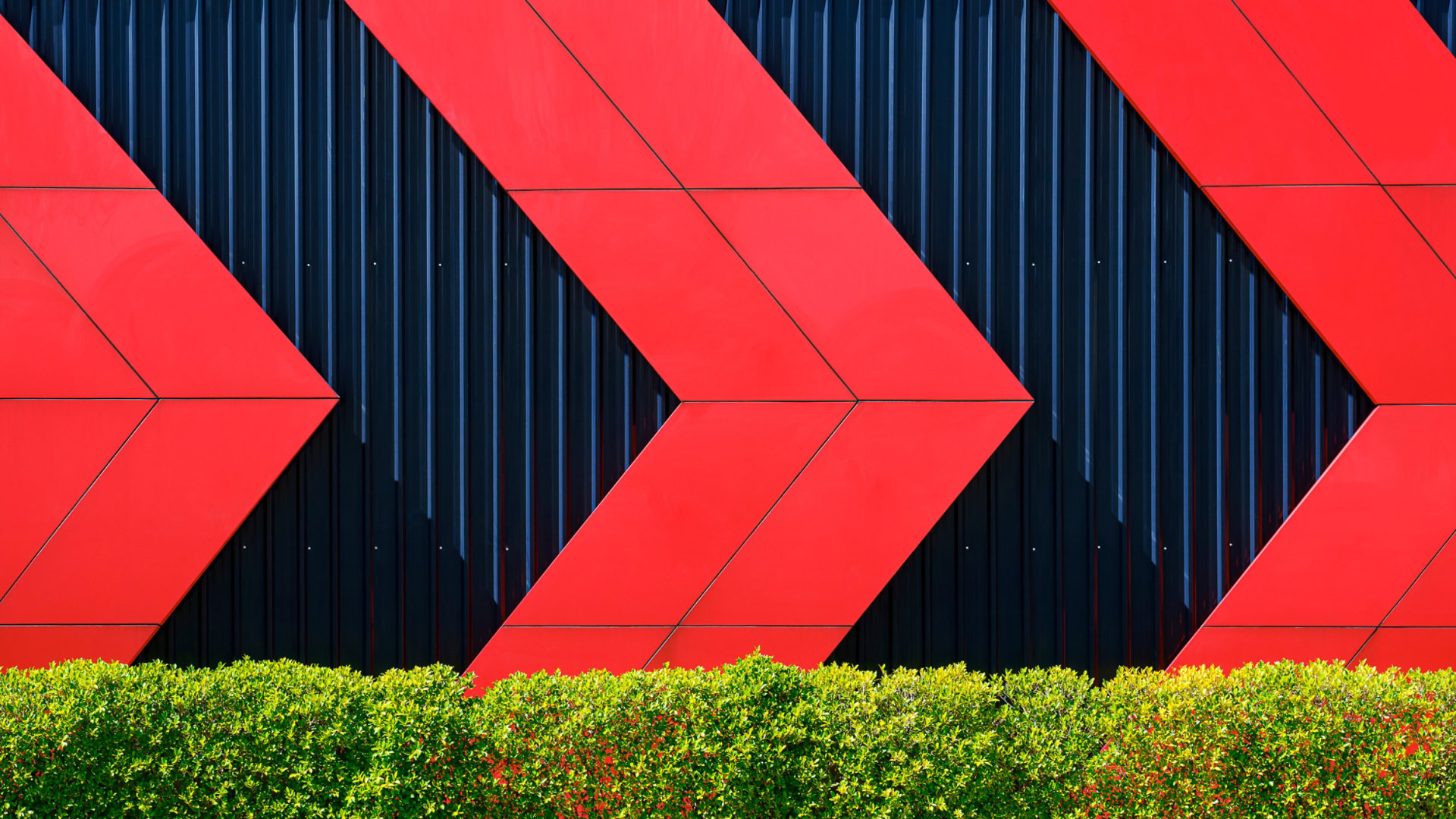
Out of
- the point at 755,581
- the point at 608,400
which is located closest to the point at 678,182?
the point at 608,400

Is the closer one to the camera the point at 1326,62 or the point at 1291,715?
the point at 1291,715

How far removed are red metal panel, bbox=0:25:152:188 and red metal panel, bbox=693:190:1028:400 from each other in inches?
120

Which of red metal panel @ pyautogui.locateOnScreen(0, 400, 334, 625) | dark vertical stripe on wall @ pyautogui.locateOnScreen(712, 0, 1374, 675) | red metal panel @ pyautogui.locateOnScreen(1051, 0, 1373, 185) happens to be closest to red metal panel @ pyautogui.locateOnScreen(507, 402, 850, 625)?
dark vertical stripe on wall @ pyautogui.locateOnScreen(712, 0, 1374, 675)

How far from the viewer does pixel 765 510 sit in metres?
4.71

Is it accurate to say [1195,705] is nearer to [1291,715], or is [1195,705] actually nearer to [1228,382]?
[1291,715]

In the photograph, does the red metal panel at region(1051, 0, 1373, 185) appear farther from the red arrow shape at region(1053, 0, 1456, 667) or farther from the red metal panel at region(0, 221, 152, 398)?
the red metal panel at region(0, 221, 152, 398)

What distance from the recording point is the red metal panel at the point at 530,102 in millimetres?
4680

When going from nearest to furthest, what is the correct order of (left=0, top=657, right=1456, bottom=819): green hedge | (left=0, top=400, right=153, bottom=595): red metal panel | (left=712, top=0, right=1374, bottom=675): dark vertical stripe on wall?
1. (left=0, top=657, right=1456, bottom=819): green hedge
2. (left=0, top=400, right=153, bottom=595): red metal panel
3. (left=712, top=0, right=1374, bottom=675): dark vertical stripe on wall

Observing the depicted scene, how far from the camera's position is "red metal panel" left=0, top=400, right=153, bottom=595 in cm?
466

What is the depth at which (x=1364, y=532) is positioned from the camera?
470 centimetres

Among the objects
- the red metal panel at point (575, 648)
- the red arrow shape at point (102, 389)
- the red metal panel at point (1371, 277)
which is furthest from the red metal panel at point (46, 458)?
the red metal panel at point (1371, 277)

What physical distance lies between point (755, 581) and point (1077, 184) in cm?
270

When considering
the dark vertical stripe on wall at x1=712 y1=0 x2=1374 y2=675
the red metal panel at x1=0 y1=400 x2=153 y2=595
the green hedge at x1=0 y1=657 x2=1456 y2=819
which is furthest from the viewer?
the dark vertical stripe on wall at x1=712 y1=0 x2=1374 y2=675

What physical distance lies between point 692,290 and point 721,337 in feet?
0.94
